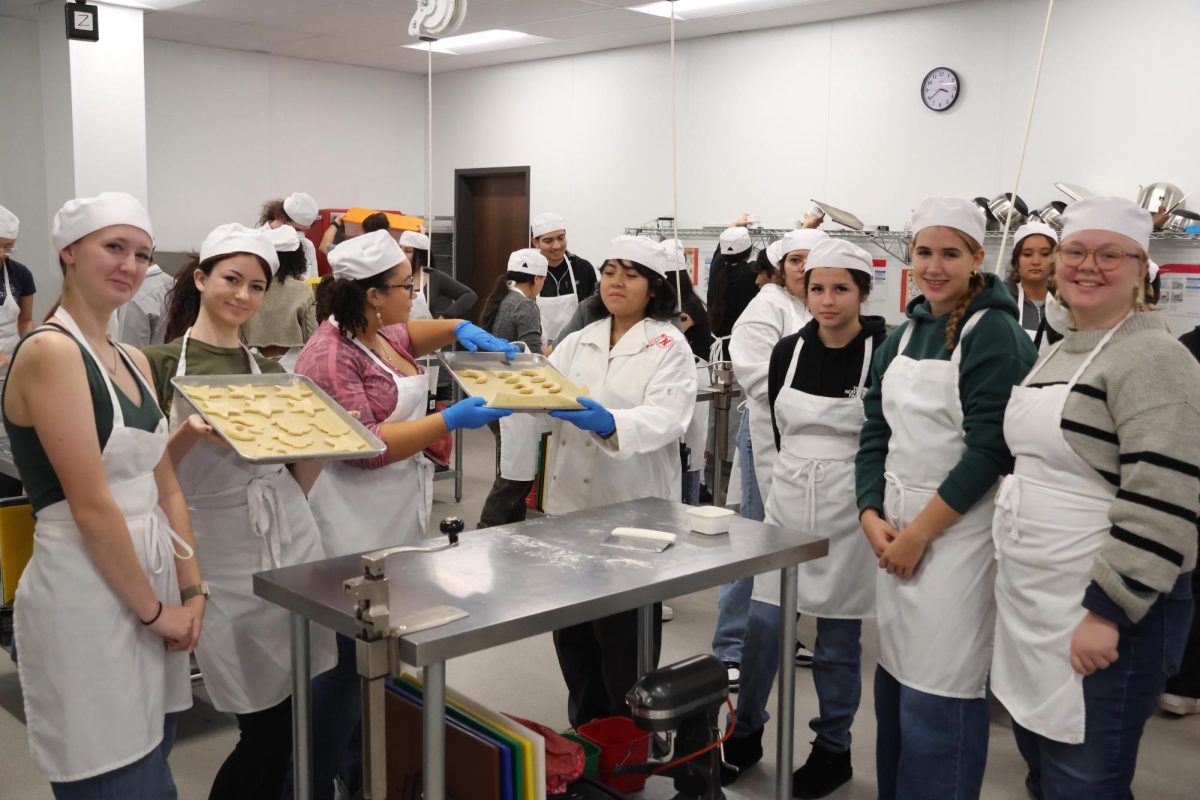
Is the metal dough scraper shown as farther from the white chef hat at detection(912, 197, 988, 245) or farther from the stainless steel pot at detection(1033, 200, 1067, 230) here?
the stainless steel pot at detection(1033, 200, 1067, 230)

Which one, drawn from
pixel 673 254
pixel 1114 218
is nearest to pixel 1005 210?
pixel 673 254

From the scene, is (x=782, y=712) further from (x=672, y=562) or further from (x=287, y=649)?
(x=287, y=649)

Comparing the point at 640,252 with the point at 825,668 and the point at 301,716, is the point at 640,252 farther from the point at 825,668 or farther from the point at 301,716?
the point at 301,716

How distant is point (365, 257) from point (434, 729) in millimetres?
1126

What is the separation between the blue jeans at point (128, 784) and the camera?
65.1 inches

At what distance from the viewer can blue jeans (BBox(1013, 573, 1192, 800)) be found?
1.77 m

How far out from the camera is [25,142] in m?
7.05

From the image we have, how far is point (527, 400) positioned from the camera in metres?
2.30

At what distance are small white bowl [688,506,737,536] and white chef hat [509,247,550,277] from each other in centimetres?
319

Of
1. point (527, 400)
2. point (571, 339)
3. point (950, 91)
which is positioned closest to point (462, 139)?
point (950, 91)

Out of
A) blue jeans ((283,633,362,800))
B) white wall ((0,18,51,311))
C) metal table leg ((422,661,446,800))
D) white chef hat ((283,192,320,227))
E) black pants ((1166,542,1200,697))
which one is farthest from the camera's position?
white wall ((0,18,51,311))

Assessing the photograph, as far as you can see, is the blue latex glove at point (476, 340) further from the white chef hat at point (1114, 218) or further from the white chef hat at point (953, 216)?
the white chef hat at point (1114, 218)

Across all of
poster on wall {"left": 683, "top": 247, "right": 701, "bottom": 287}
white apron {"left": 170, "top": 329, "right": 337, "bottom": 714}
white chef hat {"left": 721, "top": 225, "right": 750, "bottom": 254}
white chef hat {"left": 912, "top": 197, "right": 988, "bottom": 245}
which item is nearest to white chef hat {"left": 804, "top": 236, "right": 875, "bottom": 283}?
white chef hat {"left": 912, "top": 197, "right": 988, "bottom": 245}

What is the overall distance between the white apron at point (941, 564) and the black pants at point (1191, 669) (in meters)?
1.30
